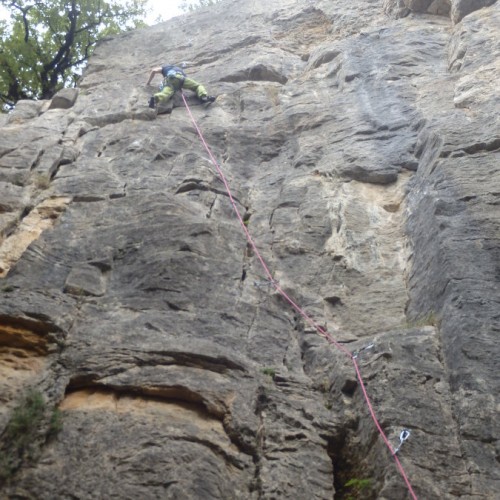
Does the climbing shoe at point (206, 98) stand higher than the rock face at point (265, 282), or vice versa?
the climbing shoe at point (206, 98)

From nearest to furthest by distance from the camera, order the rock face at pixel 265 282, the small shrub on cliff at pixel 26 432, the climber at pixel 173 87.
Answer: the small shrub on cliff at pixel 26 432
the rock face at pixel 265 282
the climber at pixel 173 87

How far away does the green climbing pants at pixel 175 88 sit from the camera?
11586 millimetres

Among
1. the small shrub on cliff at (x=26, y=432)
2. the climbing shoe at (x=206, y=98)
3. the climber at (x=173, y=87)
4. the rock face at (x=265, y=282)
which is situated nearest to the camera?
the small shrub on cliff at (x=26, y=432)

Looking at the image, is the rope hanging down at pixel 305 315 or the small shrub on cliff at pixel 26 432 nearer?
the small shrub on cliff at pixel 26 432

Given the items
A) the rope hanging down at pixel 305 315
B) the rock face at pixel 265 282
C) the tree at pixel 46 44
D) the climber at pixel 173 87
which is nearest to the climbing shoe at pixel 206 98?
the climber at pixel 173 87

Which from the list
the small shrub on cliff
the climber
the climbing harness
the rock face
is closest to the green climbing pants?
the climber

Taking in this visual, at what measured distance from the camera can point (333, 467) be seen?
550 centimetres

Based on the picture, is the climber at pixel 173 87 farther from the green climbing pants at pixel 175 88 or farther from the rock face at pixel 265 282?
the rock face at pixel 265 282

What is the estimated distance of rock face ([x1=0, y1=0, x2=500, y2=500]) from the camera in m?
Answer: 5.10

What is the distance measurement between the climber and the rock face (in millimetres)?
248

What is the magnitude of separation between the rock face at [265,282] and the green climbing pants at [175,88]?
0.86 ft

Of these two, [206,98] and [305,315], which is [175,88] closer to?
[206,98]

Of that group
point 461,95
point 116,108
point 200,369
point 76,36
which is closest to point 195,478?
point 200,369

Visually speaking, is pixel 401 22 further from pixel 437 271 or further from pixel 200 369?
pixel 200 369
